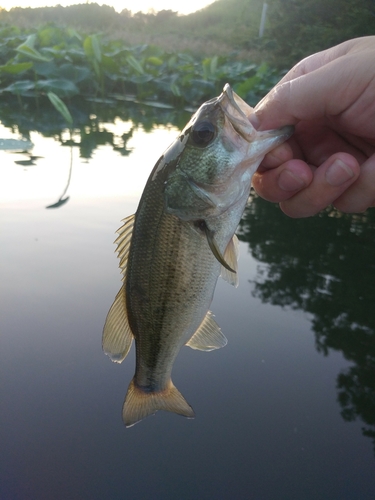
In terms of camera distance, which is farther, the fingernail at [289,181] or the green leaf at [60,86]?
the green leaf at [60,86]

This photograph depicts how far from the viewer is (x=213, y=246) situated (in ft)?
5.45

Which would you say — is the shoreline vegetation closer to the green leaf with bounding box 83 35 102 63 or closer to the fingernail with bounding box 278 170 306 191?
the green leaf with bounding box 83 35 102 63

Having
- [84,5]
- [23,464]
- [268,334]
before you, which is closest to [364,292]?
[268,334]

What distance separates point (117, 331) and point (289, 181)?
0.95 meters

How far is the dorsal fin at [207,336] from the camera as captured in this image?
199cm

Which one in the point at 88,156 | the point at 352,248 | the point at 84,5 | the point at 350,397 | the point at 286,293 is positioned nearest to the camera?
the point at 350,397

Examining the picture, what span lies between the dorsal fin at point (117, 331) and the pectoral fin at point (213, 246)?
0.43 meters

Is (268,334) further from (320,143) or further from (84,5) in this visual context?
(84,5)

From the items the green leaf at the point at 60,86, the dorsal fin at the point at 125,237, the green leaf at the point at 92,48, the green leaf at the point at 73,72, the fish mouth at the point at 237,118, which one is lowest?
the dorsal fin at the point at 125,237

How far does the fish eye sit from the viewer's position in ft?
5.70

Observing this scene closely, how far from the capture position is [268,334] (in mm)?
2936

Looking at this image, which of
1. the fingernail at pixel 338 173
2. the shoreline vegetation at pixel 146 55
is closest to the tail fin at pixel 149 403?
the fingernail at pixel 338 173

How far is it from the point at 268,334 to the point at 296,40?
23.9 m

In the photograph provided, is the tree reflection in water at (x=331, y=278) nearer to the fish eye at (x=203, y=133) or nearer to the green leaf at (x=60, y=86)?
the fish eye at (x=203, y=133)
